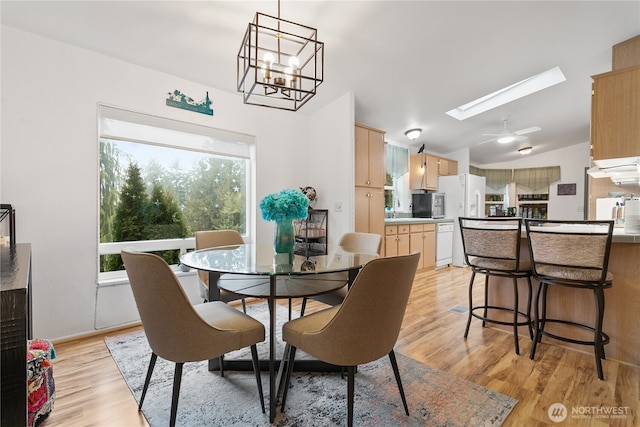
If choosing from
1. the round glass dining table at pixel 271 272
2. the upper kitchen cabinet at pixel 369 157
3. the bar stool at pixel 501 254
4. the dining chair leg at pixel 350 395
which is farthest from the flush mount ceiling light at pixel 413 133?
the dining chair leg at pixel 350 395

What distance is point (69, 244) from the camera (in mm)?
2387

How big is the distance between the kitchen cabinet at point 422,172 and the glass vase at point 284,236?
418cm

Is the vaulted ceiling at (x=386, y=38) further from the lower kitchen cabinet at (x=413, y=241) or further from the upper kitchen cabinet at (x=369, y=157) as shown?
the lower kitchen cabinet at (x=413, y=241)

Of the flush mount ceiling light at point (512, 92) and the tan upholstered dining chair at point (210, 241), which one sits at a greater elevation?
the flush mount ceiling light at point (512, 92)

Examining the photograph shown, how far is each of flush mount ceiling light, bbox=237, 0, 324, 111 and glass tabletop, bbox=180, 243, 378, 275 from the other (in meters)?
0.96

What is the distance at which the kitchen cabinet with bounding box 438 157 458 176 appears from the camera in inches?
233

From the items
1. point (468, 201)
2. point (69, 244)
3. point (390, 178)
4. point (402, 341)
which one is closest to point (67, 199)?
point (69, 244)

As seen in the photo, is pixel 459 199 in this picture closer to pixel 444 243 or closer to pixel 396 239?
pixel 444 243

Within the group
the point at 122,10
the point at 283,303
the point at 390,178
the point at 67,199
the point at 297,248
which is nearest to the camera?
the point at 122,10

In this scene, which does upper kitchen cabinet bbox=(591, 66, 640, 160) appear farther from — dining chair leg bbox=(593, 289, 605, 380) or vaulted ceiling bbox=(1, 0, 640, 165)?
dining chair leg bbox=(593, 289, 605, 380)

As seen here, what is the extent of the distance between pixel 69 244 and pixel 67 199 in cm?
37

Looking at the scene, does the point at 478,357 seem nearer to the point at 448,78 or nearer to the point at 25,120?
the point at 448,78

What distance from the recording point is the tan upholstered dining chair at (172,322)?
1275 millimetres

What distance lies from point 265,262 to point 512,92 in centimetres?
459
